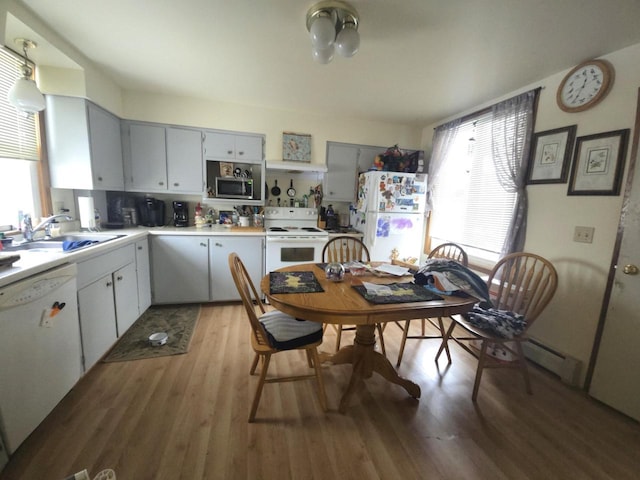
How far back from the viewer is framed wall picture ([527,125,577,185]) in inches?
77.7

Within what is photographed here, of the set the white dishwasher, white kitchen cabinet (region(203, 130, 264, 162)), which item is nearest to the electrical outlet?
white kitchen cabinet (region(203, 130, 264, 162))

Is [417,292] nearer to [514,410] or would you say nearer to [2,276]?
[514,410]

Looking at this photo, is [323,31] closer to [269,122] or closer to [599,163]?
[269,122]

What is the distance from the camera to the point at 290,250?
3.03 metres

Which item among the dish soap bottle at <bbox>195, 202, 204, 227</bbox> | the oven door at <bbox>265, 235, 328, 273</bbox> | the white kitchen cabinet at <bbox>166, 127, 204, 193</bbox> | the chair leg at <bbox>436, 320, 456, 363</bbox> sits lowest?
the chair leg at <bbox>436, 320, 456, 363</bbox>

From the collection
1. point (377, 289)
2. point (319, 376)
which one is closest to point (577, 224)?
point (377, 289)

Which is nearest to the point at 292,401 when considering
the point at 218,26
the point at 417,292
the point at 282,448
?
the point at 282,448

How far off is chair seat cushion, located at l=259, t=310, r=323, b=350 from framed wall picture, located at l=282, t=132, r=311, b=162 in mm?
2278

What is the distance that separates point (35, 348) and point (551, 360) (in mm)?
3394

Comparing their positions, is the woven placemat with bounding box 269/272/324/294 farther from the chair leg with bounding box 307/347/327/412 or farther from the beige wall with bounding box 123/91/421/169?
the beige wall with bounding box 123/91/421/169

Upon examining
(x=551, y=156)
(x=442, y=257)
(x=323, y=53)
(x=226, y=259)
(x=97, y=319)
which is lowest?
(x=97, y=319)

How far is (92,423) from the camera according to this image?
1415 millimetres

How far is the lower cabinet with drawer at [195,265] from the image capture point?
2.72 metres

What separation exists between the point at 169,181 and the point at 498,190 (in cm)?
359
